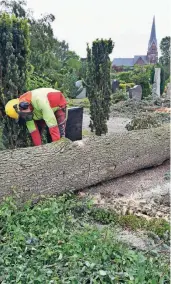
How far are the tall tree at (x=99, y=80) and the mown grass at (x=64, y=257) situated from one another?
5.23 m

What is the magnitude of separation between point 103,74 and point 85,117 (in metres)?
4.28

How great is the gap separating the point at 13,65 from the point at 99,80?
3.29 m

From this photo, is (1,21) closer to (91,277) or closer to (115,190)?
(115,190)

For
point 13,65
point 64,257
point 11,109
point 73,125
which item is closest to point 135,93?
point 73,125

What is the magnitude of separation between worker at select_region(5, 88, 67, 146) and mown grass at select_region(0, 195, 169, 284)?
1.96 m

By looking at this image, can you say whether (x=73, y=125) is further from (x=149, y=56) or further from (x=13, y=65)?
(x=149, y=56)

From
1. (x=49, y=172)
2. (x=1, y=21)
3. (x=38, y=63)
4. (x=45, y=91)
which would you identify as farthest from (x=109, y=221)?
(x=38, y=63)

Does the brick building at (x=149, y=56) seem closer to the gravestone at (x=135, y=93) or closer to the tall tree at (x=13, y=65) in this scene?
the gravestone at (x=135, y=93)

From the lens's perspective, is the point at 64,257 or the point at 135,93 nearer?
the point at 64,257

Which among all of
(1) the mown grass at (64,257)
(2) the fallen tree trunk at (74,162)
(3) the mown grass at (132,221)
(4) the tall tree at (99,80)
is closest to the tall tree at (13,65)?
(2) the fallen tree trunk at (74,162)

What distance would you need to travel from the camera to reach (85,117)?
12.1 m

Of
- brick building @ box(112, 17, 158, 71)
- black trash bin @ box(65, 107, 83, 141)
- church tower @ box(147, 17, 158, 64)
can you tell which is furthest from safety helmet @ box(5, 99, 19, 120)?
church tower @ box(147, 17, 158, 64)

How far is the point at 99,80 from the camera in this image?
8.00 meters

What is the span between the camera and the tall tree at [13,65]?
4.89 meters
